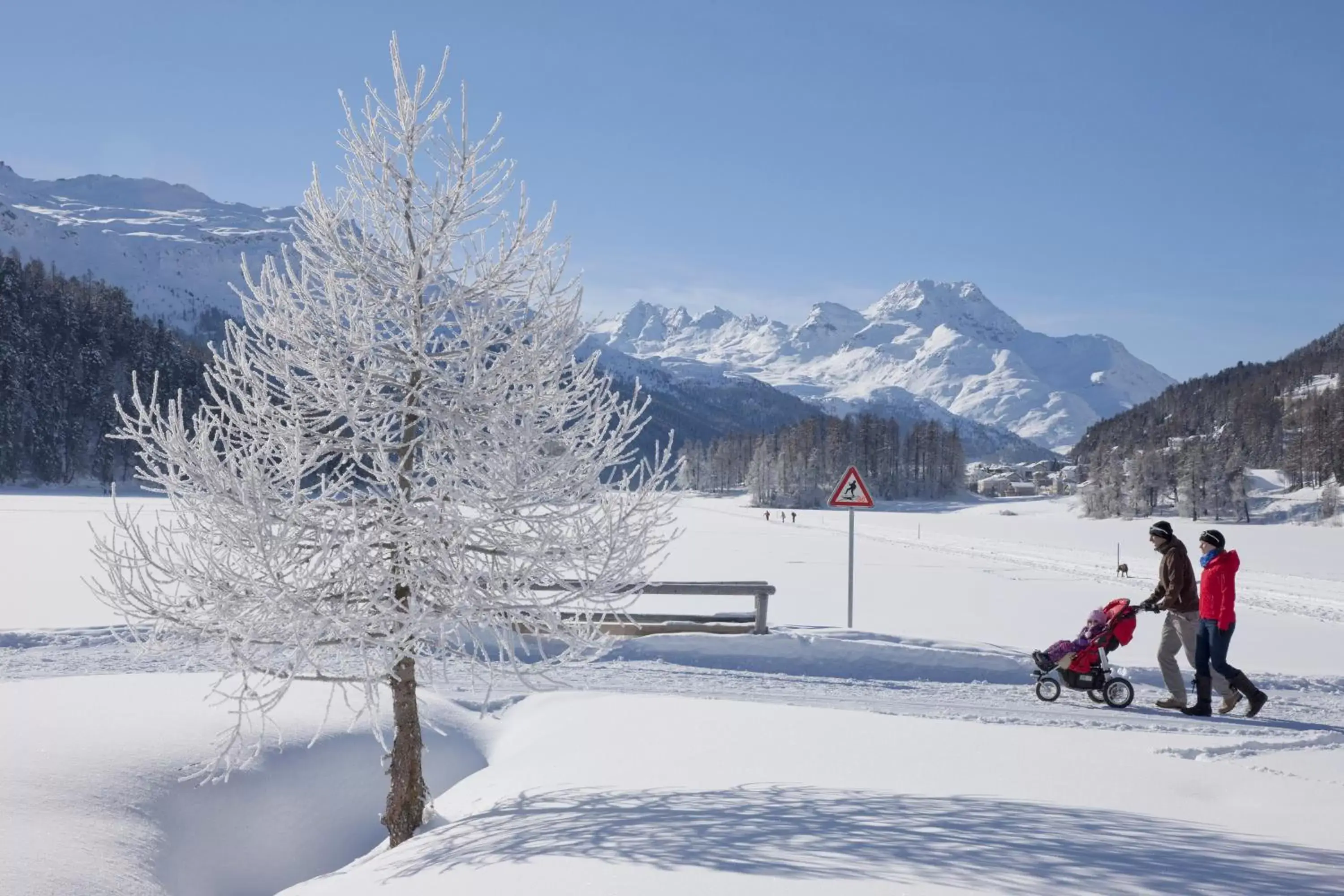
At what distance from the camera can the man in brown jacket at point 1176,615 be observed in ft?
31.5

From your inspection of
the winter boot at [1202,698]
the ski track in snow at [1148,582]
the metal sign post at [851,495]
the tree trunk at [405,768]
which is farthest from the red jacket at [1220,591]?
the ski track in snow at [1148,582]

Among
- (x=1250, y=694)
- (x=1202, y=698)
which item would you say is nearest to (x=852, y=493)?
(x=1202, y=698)

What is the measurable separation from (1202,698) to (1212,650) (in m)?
0.57

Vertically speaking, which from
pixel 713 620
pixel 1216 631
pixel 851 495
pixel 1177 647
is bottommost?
pixel 713 620

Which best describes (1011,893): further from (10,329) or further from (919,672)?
(10,329)

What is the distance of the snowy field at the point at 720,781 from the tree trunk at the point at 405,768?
313mm

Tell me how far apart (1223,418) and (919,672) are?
158 metres

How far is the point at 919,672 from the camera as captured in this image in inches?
452

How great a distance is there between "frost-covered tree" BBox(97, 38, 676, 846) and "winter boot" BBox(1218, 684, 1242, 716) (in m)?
7.39

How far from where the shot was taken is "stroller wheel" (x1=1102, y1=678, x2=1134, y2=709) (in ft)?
32.3

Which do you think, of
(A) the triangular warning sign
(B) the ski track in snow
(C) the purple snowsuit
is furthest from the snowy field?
(B) the ski track in snow

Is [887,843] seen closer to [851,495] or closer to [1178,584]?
[1178,584]

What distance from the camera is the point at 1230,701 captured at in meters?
9.42

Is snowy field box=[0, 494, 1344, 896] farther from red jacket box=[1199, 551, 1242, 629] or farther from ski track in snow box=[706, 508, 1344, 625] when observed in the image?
ski track in snow box=[706, 508, 1344, 625]
